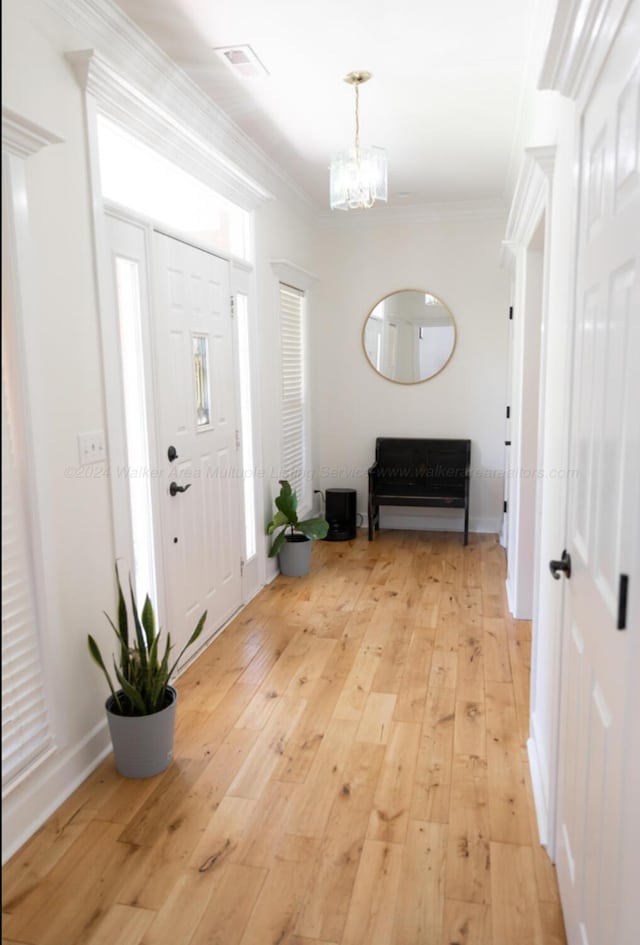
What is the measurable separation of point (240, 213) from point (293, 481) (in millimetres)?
2016

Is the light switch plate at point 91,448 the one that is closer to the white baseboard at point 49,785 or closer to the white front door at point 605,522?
the white baseboard at point 49,785

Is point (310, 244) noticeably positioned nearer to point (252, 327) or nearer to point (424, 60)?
point (252, 327)

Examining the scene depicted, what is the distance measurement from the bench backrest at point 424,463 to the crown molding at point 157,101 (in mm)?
2444

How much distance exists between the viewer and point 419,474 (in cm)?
558

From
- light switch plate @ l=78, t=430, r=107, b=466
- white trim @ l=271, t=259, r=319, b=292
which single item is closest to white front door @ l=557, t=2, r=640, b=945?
light switch plate @ l=78, t=430, r=107, b=466

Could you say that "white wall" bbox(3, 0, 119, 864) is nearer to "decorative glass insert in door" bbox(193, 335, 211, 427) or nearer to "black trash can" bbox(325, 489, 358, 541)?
"decorative glass insert in door" bbox(193, 335, 211, 427)

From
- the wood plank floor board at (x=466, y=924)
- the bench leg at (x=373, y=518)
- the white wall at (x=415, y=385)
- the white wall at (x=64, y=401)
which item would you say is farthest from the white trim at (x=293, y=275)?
the wood plank floor board at (x=466, y=924)

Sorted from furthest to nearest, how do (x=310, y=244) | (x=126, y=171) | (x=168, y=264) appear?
(x=310, y=244), (x=168, y=264), (x=126, y=171)

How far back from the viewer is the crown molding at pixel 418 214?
17.3ft

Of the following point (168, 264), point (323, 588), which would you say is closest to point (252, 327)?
point (168, 264)

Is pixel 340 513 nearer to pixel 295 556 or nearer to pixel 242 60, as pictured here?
pixel 295 556

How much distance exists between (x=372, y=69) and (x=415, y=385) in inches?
119

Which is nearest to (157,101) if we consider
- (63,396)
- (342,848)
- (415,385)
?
(63,396)

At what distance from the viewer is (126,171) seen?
269cm
